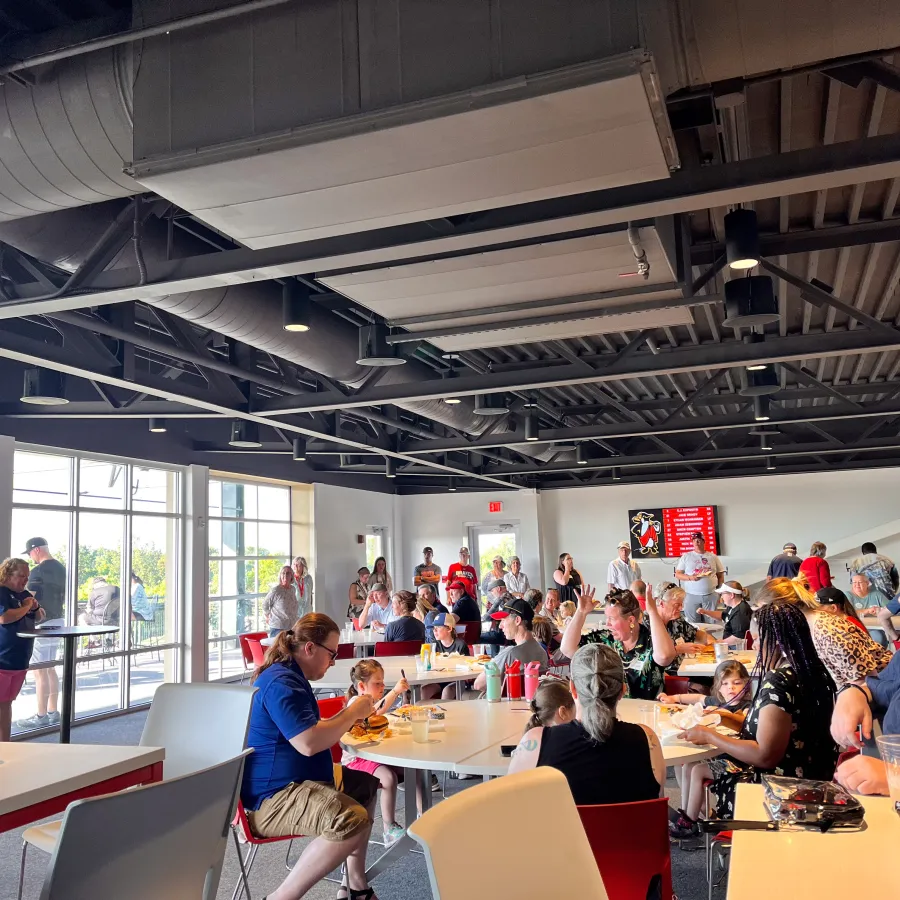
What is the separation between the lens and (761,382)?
27.5 ft

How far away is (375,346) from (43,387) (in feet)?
9.75

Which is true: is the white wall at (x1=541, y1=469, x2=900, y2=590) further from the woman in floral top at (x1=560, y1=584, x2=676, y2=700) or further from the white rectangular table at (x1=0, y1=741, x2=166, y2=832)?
the white rectangular table at (x1=0, y1=741, x2=166, y2=832)

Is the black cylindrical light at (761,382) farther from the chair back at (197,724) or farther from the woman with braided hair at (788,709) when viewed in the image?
the chair back at (197,724)

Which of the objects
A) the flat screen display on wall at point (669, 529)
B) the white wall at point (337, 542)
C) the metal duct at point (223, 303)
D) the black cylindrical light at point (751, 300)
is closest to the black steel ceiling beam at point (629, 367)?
the metal duct at point (223, 303)

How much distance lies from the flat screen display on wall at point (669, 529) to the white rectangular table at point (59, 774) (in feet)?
47.3

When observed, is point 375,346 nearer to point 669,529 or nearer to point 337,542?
point 337,542

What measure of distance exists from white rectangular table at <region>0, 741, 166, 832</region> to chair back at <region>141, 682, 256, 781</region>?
52 cm

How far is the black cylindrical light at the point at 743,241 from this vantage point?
429 centimetres

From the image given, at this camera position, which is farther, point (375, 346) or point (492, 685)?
point (375, 346)

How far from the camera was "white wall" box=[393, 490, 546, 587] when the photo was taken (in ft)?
58.1

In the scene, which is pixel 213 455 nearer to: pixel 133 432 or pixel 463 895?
pixel 133 432

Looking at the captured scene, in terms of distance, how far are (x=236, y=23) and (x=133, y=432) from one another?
812 centimetres

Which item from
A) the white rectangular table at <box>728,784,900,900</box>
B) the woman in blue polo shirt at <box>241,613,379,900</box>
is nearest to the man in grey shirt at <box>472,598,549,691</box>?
the woman in blue polo shirt at <box>241,613,379,900</box>

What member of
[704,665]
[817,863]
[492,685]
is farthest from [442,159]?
[704,665]
